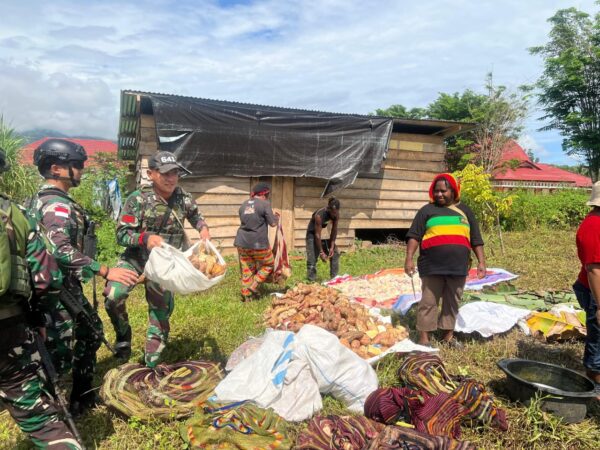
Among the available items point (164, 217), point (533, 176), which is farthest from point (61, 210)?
point (533, 176)

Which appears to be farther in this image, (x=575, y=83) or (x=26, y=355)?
(x=575, y=83)

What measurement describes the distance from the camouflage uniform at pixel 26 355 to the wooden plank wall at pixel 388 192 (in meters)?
8.19

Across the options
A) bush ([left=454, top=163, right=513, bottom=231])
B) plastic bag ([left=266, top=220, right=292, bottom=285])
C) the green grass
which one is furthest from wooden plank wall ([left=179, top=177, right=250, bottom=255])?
bush ([left=454, top=163, right=513, bottom=231])

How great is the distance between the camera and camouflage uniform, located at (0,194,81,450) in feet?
6.65

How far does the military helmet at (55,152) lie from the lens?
9.39 feet

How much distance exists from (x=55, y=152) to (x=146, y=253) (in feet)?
3.71

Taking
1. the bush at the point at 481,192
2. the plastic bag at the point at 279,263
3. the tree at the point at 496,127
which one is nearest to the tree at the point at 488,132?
the tree at the point at 496,127

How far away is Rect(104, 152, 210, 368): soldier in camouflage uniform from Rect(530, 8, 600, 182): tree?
2419 cm

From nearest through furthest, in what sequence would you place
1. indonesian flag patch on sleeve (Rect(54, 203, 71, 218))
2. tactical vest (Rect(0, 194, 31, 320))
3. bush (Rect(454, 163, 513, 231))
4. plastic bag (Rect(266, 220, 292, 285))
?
tactical vest (Rect(0, 194, 31, 320)) < indonesian flag patch on sleeve (Rect(54, 203, 71, 218)) < plastic bag (Rect(266, 220, 292, 285)) < bush (Rect(454, 163, 513, 231))

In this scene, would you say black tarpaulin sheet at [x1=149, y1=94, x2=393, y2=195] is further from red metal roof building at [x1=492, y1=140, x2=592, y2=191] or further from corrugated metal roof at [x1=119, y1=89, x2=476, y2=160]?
red metal roof building at [x1=492, y1=140, x2=592, y2=191]

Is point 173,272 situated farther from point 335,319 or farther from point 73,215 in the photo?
point 335,319

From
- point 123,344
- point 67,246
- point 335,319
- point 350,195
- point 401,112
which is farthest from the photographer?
point 401,112

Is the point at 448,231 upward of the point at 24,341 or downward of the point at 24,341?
upward

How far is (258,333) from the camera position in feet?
16.5
